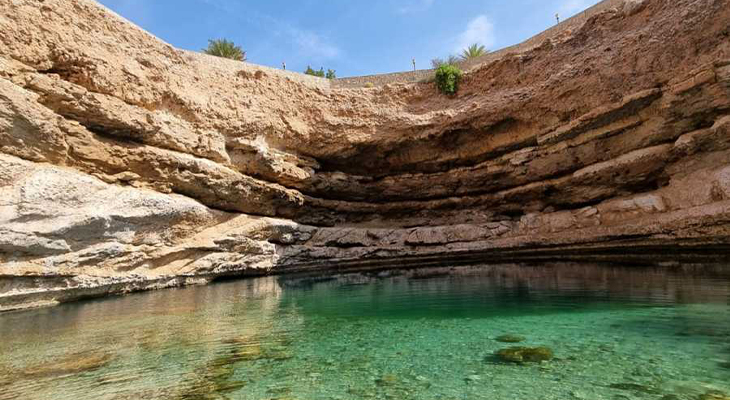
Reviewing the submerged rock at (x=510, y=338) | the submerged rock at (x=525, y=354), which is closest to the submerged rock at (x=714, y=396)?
the submerged rock at (x=525, y=354)

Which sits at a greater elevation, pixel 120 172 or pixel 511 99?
pixel 511 99

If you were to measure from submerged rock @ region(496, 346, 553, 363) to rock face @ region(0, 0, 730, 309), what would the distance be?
951 centimetres

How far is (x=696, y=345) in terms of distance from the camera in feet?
12.2

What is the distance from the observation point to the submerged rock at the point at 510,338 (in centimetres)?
447

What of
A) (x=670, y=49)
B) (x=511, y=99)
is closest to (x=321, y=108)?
(x=511, y=99)

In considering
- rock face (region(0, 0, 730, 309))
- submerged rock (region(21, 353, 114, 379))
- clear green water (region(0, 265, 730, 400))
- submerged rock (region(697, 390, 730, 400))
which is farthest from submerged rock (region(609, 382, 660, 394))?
rock face (region(0, 0, 730, 309))

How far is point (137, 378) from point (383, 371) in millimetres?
2541

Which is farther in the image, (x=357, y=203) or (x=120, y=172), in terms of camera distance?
(x=357, y=203)

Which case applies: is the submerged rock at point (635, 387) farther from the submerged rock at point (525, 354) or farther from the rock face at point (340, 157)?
the rock face at point (340, 157)

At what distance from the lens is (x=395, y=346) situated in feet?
15.0

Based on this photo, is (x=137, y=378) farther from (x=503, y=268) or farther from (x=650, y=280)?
(x=503, y=268)

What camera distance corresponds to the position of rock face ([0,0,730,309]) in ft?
33.7

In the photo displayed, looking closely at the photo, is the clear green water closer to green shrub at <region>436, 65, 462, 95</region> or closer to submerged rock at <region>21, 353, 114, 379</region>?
submerged rock at <region>21, 353, 114, 379</region>

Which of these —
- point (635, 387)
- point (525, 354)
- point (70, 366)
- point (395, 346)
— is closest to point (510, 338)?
point (525, 354)
